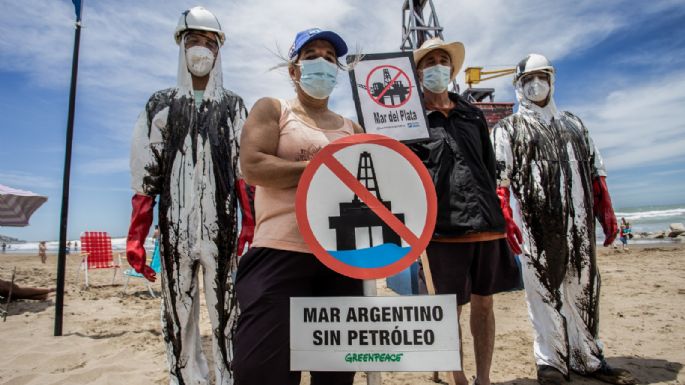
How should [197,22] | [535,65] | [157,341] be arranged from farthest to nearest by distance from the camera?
[157,341] < [535,65] < [197,22]

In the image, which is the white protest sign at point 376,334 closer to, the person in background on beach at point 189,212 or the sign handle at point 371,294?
the sign handle at point 371,294

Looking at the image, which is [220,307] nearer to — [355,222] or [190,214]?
[190,214]

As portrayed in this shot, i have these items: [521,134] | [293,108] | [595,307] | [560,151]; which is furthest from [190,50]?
[595,307]

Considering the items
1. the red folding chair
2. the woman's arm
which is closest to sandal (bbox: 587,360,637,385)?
the woman's arm

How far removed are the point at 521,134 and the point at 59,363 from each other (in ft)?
Result: 13.9

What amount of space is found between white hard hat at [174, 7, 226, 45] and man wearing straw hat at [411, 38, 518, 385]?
1390 millimetres

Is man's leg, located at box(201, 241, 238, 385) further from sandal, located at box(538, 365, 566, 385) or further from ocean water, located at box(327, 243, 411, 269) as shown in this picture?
sandal, located at box(538, 365, 566, 385)

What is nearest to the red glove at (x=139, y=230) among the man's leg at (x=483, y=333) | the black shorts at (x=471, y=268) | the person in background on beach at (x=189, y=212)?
the person in background on beach at (x=189, y=212)

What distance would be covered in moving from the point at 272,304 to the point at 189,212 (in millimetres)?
1274

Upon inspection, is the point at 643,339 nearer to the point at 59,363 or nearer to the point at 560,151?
the point at 560,151

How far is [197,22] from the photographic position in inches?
103

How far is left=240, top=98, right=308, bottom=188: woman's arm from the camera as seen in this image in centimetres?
143

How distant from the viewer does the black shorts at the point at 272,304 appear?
4.39ft

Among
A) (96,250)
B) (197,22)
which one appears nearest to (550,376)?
(197,22)
